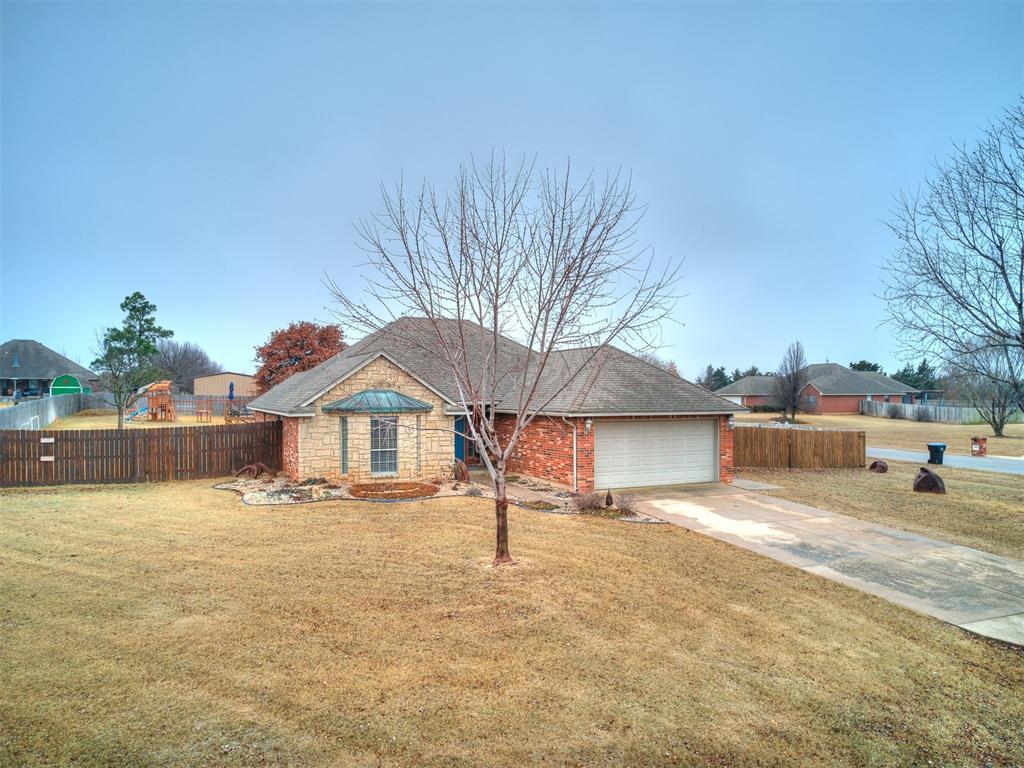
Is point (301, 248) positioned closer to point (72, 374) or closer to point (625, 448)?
point (625, 448)

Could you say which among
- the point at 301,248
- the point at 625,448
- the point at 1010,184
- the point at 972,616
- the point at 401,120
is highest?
the point at 401,120

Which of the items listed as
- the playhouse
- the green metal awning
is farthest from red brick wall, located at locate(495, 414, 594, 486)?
the playhouse

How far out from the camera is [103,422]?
36.7 metres

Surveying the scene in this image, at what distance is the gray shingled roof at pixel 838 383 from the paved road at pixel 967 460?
32.0 m

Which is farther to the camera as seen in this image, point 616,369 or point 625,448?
point 616,369

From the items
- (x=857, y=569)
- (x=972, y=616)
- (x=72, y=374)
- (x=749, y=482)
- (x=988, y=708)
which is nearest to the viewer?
(x=988, y=708)

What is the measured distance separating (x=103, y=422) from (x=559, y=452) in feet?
113

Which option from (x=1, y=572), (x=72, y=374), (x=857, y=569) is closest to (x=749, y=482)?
(x=857, y=569)

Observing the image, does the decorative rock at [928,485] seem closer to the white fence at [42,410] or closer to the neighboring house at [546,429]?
the neighboring house at [546,429]

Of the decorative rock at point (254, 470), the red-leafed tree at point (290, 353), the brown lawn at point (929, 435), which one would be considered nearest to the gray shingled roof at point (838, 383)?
the brown lawn at point (929, 435)

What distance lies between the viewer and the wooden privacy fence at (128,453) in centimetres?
1569

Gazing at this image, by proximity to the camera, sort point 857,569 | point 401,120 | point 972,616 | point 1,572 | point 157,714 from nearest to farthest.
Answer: point 157,714, point 972,616, point 1,572, point 857,569, point 401,120

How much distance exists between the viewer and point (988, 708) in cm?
510

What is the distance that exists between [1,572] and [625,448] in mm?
13838
